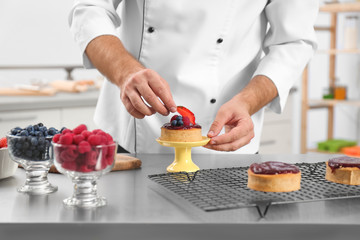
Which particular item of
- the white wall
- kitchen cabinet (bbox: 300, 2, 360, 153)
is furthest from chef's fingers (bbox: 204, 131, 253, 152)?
kitchen cabinet (bbox: 300, 2, 360, 153)

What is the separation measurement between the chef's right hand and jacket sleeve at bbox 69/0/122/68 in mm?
305

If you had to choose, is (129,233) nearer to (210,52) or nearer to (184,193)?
(184,193)

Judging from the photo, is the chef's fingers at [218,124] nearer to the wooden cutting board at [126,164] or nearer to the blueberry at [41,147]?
the wooden cutting board at [126,164]

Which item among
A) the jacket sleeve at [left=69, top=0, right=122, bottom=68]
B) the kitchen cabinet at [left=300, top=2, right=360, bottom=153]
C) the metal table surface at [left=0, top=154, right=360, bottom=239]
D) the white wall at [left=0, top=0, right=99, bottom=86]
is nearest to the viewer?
the metal table surface at [left=0, top=154, right=360, bottom=239]

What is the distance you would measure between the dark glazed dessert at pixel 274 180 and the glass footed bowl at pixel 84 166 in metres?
0.28

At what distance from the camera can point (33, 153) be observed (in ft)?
3.65

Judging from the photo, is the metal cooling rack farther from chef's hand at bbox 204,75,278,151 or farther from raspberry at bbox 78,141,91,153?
raspberry at bbox 78,141,91,153

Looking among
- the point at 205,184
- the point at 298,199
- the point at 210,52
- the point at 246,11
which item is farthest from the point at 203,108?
the point at 298,199

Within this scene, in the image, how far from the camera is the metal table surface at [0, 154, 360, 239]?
0.89 m

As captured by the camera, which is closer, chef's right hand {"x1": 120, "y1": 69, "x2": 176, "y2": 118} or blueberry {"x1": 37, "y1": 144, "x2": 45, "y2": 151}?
blueberry {"x1": 37, "y1": 144, "x2": 45, "y2": 151}

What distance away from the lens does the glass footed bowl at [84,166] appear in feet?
3.20

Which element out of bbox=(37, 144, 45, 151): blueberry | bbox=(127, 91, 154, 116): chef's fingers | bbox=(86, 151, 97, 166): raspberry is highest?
bbox=(127, 91, 154, 116): chef's fingers

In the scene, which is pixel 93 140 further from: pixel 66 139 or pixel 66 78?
pixel 66 78

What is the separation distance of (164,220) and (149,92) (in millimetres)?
383
